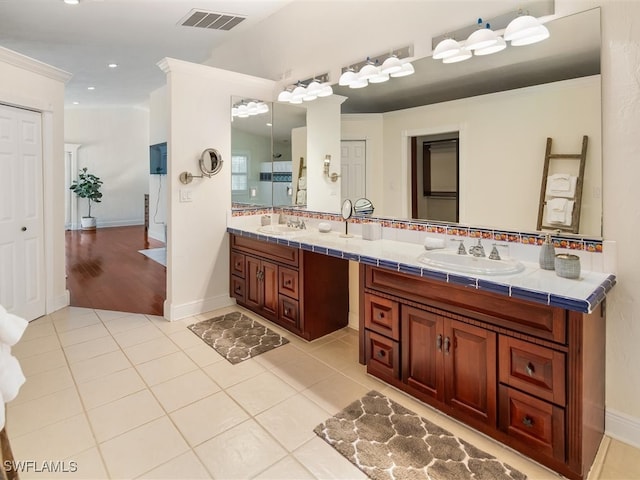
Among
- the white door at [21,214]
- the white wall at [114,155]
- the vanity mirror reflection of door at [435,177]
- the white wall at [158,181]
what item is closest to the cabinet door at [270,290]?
the vanity mirror reflection of door at [435,177]

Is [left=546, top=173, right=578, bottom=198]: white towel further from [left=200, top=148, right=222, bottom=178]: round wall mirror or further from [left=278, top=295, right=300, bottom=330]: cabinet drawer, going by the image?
[left=200, top=148, right=222, bottom=178]: round wall mirror

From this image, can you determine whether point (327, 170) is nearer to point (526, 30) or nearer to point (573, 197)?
point (526, 30)

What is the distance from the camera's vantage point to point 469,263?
217 centimetres

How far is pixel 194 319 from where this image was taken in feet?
11.6

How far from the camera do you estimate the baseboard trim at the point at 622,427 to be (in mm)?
1831

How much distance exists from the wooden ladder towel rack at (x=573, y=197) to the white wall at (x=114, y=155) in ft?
32.9

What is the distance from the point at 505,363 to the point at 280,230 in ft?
7.46

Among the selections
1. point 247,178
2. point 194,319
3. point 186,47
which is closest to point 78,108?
point 186,47

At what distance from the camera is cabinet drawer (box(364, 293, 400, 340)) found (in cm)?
224

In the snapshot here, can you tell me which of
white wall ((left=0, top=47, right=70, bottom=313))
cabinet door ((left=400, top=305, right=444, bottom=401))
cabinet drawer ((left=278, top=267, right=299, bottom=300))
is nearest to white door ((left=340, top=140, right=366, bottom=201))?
cabinet drawer ((left=278, top=267, right=299, bottom=300))

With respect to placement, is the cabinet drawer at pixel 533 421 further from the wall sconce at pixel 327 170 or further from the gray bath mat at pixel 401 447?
the wall sconce at pixel 327 170

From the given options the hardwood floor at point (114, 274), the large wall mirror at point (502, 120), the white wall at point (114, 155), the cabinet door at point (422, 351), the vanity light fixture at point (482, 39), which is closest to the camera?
the large wall mirror at point (502, 120)

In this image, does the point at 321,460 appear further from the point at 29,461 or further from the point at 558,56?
the point at 558,56

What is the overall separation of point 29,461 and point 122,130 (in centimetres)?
949
